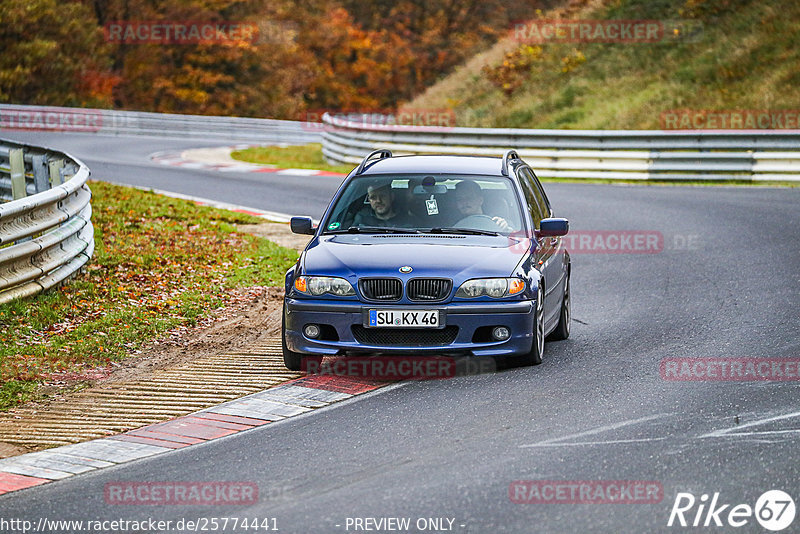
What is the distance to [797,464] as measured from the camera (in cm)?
613

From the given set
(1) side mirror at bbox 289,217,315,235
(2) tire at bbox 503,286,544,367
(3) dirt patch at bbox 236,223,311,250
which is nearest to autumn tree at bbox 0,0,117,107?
(3) dirt patch at bbox 236,223,311,250

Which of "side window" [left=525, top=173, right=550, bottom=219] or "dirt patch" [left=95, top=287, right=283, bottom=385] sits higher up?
"side window" [left=525, top=173, right=550, bottom=219]

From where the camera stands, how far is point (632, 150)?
81.1 feet

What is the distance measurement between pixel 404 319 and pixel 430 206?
4.88 ft

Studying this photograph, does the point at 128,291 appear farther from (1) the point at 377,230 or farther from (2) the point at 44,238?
(1) the point at 377,230

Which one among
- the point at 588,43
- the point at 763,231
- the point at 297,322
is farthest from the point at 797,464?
the point at 588,43

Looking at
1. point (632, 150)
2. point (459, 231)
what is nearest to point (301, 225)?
point (459, 231)

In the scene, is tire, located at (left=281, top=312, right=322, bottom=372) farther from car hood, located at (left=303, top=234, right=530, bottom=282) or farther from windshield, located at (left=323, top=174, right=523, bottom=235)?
windshield, located at (left=323, top=174, right=523, bottom=235)

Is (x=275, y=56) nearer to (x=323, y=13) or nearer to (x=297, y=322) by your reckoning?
(x=323, y=13)

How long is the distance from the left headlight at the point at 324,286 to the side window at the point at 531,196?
2001 mm

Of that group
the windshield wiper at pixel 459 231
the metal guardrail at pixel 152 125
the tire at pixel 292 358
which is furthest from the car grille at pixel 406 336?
the metal guardrail at pixel 152 125

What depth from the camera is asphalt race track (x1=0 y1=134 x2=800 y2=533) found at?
18.3 feet

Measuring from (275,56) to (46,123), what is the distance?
27.8 metres

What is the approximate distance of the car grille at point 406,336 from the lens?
8.44 m
